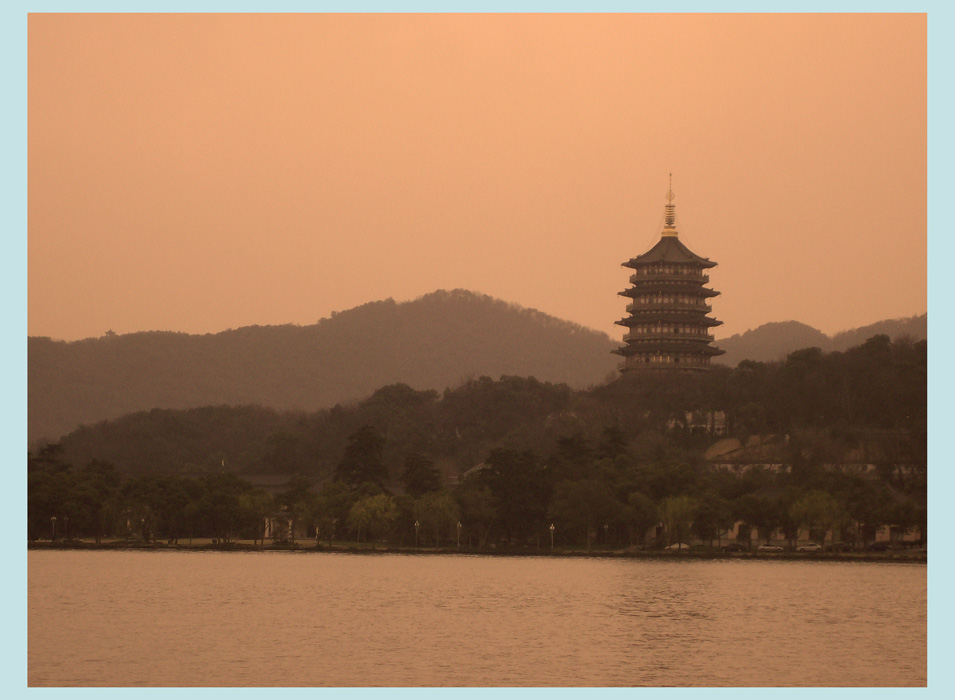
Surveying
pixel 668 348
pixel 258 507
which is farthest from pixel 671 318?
pixel 258 507

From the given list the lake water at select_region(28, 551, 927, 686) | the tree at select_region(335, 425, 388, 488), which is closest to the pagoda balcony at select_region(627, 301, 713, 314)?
the tree at select_region(335, 425, 388, 488)

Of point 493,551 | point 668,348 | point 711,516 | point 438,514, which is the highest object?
point 668,348

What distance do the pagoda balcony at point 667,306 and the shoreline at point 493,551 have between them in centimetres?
4051

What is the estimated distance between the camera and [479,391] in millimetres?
92000

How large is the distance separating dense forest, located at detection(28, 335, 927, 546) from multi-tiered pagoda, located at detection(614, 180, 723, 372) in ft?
21.7

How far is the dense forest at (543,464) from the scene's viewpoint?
56.6 metres

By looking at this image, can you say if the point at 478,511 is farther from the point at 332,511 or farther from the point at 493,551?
the point at 332,511

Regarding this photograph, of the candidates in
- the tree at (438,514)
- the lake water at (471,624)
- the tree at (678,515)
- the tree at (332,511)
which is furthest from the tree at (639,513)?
the tree at (332,511)

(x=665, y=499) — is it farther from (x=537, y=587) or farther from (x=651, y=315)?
(x=651, y=315)

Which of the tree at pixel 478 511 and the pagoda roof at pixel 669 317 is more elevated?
the pagoda roof at pixel 669 317

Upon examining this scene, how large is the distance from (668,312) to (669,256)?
4344 millimetres

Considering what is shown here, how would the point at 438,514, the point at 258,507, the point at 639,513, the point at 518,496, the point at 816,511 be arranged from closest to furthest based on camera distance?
the point at 816,511, the point at 639,513, the point at 438,514, the point at 518,496, the point at 258,507

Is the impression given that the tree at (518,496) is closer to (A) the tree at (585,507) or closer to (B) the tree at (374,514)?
(A) the tree at (585,507)

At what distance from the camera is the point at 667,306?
94.6m
